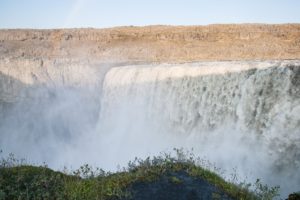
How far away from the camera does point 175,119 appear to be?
66.1 ft

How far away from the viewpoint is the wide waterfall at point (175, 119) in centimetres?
1452

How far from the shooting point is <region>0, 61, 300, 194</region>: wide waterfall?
47.6ft

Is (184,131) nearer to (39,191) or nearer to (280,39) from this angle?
(39,191)

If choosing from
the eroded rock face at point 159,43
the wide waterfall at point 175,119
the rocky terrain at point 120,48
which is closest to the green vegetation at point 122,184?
the wide waterfall at point 175,119

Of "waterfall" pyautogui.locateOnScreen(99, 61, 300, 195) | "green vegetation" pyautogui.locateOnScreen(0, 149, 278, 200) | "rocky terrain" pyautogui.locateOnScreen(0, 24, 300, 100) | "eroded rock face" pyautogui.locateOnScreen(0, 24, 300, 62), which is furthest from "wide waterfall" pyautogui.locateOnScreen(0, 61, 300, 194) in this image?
"eroded rock face" pyautogui.locateOnScreen(0, 24, 300, 62)

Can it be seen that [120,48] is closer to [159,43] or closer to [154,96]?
[159,43]

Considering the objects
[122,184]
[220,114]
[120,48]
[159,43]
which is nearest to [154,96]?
[220,114]

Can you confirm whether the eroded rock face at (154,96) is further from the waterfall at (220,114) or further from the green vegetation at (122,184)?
the green vegetation at (122,184)

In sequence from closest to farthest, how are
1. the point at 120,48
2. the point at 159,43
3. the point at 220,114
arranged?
the point at 220,114, the point at 120,48, the point at 159,43

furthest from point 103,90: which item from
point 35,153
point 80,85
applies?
point 35,153

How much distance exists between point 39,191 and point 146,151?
12.4 meters

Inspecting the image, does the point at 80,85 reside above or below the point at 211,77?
above

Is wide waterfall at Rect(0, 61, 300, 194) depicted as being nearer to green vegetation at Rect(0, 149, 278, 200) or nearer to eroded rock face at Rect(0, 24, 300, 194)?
eroded rock face at Rect(0, 24, 300, 194)

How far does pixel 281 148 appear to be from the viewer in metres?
14.1
